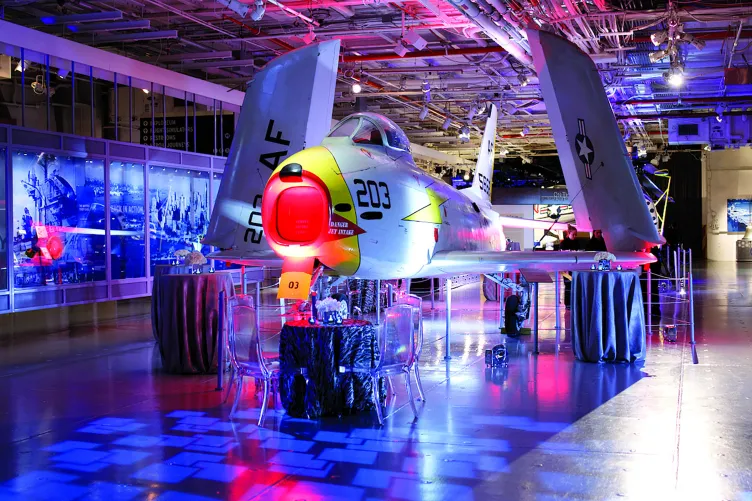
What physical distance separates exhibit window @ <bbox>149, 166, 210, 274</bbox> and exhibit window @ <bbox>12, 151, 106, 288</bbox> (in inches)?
58.2

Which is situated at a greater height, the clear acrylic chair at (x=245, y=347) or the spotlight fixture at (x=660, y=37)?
the spotlight fixture at (x=660, y=37)

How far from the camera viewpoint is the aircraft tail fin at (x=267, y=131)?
31.9ft

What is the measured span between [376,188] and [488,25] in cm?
429

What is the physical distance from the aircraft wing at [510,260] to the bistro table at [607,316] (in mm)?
230

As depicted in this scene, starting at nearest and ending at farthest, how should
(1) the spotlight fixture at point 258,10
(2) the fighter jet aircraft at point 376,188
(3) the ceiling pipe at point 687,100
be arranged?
1. (2) the fighter jet aircraft at point 376,188
2. (1) the spotlight fixture at point 258,10
3. (3) the ceiling pipe at point 687,100

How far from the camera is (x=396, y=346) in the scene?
6574 millimetres

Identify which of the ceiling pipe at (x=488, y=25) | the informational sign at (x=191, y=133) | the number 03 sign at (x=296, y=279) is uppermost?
the ceiling pipe at (x=488, y=25)

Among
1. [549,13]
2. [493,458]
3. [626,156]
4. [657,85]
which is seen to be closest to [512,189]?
[657,85]

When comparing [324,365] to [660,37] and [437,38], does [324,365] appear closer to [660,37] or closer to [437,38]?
[660,37]

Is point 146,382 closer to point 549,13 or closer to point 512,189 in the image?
point 549,13

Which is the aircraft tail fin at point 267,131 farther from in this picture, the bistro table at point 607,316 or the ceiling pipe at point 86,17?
the bistro table at point 607,316

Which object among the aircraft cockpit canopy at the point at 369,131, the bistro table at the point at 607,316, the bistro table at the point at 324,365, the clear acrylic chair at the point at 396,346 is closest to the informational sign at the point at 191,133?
the aircraft cockpit canopy at the point at 369,131

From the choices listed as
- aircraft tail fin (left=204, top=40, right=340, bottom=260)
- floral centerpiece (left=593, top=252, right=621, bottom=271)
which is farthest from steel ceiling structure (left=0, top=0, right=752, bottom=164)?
floral centerpiece (left=593, top=252, right=621, bottom=271)

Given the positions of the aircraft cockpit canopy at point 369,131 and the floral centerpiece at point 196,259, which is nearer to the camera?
the aircraft cockpit canopy at point 369,131
